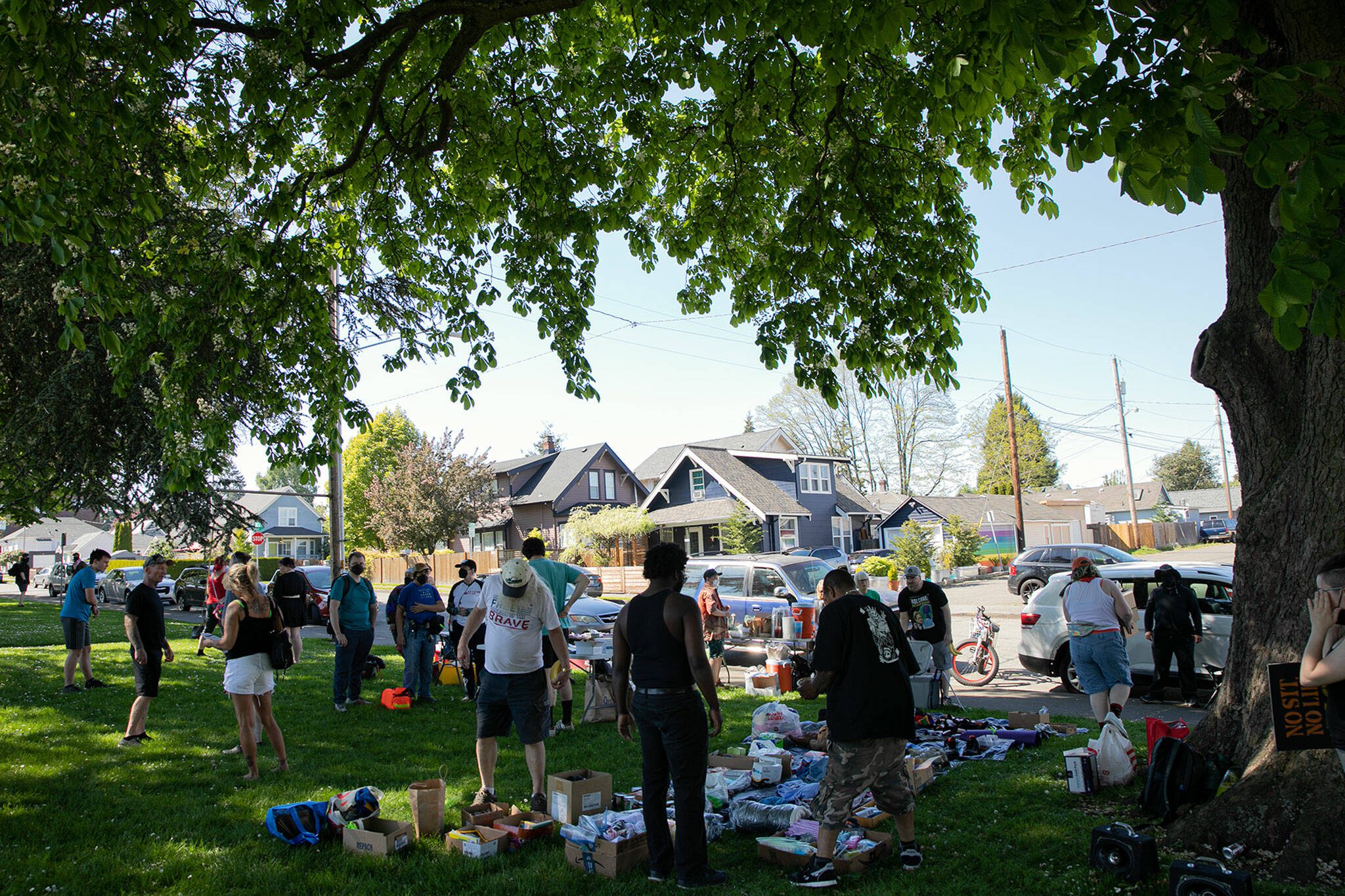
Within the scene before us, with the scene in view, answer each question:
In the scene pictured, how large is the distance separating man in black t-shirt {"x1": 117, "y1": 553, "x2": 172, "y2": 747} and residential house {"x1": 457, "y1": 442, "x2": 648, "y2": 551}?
36855 mm

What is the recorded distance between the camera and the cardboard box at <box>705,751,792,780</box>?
6.77 m

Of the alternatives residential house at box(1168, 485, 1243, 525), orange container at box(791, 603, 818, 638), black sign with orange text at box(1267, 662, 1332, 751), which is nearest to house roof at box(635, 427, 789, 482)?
orange container at box(791, 603, 818, 638)

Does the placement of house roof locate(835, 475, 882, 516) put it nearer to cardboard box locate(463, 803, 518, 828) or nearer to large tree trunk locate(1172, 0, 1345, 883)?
large tree trunk locate(1172, 0, 1345, 883)

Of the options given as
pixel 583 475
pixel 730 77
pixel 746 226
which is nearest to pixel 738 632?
pixel 746 226

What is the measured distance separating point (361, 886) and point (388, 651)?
1309 cm

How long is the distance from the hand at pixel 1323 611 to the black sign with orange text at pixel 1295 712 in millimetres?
690

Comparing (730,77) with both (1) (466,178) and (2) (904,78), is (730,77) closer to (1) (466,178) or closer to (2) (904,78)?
(2) (904,78)

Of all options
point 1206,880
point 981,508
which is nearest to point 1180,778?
point 1206,880

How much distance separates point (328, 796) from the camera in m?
6.50

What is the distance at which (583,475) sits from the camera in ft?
156

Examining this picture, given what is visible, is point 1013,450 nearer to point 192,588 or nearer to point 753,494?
point 753,494

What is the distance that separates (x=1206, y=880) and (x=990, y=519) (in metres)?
47.7

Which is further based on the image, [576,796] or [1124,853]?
[576,796]

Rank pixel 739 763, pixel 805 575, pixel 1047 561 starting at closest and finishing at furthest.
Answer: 1. pixel 739 763
2. pixel 805 575
3. pixel 1047 561
